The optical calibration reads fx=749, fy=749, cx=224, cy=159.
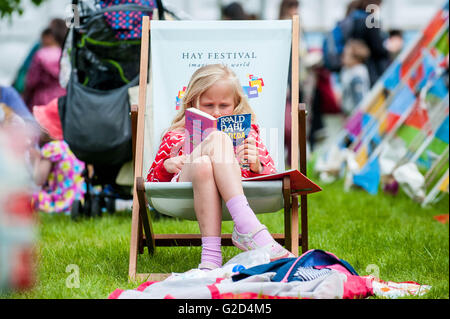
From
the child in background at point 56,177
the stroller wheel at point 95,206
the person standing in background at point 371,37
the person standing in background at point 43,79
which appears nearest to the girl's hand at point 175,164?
the stroller wheel at point 95,206

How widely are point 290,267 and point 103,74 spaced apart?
92.5 inches

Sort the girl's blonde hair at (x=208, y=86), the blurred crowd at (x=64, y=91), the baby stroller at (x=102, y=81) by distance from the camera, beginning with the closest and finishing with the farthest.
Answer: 1. the girl's blonde hair at (x=208, y=86)
2. the baby stroller at (x=102, y=81)
3. the blurred crowd at (x=64, y=91)

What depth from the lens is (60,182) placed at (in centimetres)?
537

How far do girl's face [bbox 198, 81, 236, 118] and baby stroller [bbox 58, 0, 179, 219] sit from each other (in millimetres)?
1186

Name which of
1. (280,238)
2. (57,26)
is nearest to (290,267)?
(280,238)

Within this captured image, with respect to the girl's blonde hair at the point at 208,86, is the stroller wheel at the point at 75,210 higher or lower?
lower

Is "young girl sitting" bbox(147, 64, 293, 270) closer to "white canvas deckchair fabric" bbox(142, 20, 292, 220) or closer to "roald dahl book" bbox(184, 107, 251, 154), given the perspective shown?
"roald dahl book" bbox(184, 107, 251, 154)

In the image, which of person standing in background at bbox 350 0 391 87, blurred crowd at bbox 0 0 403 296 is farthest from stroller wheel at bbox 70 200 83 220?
person standing in background at bbox 350 0 391 87

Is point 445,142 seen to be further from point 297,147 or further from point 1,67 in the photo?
point 1,67

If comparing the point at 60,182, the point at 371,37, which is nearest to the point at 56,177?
the point at 60,182

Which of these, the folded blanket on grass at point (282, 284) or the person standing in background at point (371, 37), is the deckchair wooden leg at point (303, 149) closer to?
the folded blanket on grass at point (282, 284)

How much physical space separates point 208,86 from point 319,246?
3.46 feet

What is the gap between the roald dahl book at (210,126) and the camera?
2986mm

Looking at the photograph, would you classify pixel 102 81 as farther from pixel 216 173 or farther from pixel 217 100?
pixel 216 173
